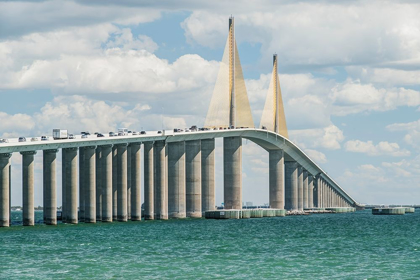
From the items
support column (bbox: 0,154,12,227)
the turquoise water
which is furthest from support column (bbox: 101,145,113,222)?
support column (bbox: 0,154,12,227)

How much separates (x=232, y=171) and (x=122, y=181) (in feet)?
127

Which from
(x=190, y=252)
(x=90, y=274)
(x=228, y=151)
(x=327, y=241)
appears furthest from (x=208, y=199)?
(x=90, y=274)

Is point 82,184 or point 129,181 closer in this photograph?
point 82,184

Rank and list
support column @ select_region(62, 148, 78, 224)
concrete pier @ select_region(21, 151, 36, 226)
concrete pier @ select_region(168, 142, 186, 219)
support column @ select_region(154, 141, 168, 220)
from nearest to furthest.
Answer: concrete pier @ select_region(21, 151, 36, 226), support column @ select_region(62, 148, 78, 224), support column @ select_region(154, 141, 168, 220), concrete pier @ select_region(168, 142, 186, 219)

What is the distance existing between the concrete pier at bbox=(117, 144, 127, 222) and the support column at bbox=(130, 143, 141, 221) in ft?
12.5

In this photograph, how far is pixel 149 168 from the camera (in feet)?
476

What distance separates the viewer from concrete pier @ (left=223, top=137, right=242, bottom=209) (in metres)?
171

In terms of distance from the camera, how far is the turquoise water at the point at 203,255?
61812 mm

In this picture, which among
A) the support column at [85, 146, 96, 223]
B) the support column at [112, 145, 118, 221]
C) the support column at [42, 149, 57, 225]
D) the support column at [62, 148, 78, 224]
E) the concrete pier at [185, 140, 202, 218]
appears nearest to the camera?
the support column at [42, 149, 57, 225]

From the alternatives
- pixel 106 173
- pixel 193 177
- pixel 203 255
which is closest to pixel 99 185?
pixel 106 173

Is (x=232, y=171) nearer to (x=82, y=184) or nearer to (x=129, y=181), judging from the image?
(x=129, y=181)

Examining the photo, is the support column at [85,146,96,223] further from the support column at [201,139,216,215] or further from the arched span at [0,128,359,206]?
the support column at [201,139,216,215]

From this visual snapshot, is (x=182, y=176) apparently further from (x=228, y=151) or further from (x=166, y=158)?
(x=228, y=151)

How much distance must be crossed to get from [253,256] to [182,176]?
8012 centimetres
